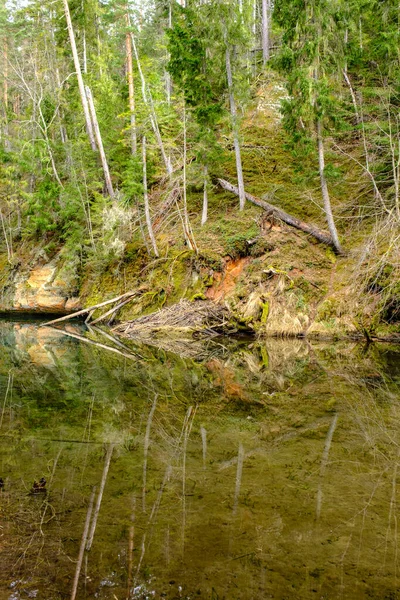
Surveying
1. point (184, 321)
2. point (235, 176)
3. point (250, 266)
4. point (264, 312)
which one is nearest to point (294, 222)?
point (250, 266)

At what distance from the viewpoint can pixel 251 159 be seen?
2200 cm

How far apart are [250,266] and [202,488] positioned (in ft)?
40.5

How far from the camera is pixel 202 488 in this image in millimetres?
4129

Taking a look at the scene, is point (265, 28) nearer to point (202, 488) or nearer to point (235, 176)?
point (235, 176)

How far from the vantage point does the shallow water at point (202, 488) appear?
9.45ft

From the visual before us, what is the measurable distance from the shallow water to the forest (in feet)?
20.0

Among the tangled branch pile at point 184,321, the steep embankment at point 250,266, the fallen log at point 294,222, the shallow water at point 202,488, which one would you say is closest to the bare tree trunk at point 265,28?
the steep embankment at point 250,266

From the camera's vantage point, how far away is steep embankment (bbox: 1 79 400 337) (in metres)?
14.2

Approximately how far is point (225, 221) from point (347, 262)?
5375 millimetres

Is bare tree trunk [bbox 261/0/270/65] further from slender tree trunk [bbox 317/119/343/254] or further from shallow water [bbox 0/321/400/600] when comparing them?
shallow water [bbox 0/321/400/600]

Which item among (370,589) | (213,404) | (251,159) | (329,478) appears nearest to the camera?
(370,589)

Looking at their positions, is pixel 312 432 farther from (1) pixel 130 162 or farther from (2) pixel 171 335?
(1) pixel 130 162

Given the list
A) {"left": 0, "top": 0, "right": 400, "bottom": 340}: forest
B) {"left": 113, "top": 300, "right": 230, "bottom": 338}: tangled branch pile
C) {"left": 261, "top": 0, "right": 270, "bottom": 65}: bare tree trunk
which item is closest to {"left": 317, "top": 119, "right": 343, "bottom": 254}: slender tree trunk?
{"left": 0, "top": 0, "right": 400, "bottom": 340}: forest

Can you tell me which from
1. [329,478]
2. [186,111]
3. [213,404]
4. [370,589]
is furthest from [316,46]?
[370,589]
